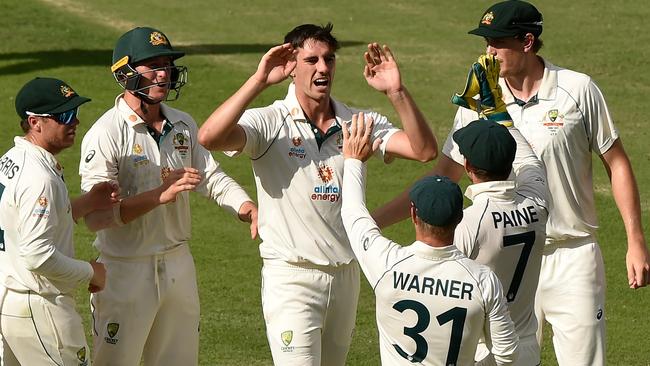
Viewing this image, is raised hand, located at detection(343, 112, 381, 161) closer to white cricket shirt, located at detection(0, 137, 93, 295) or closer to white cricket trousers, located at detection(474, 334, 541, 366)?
white cricket trousers, located at detection(474, 334, 541, 366)

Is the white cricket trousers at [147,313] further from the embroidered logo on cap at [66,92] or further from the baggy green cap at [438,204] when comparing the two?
the baggy green cap at [438,204]

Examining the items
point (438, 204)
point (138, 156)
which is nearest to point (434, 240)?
point (438, 204)

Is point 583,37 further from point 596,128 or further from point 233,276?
point 596,128

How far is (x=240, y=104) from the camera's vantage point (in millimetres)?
7539

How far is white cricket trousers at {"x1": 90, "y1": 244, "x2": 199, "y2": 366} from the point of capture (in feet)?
27.2

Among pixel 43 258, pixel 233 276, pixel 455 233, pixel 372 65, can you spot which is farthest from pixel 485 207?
pixel 233 276

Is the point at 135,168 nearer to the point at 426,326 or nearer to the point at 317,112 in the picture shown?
the point at 317,112

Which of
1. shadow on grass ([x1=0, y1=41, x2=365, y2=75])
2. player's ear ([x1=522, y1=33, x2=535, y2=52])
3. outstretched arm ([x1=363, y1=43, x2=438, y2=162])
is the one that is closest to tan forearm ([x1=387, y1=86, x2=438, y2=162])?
outstretched arm ([x1=363, y1=43, x2=438, y2=162])

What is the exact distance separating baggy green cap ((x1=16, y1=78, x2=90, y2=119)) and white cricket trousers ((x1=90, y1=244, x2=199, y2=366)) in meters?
1.09

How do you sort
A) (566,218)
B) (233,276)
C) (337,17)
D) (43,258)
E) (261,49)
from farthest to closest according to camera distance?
(337,17) < (261,49) < (233,276) < (566,218) < (43,258)

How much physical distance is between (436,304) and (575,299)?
220cm

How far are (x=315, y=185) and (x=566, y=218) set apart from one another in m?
1.71

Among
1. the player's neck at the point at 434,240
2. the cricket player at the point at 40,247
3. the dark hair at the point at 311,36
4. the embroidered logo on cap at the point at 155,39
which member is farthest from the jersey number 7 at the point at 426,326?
the embroidered logo on cap at the point at 155,39

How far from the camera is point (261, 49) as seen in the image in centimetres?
2142
